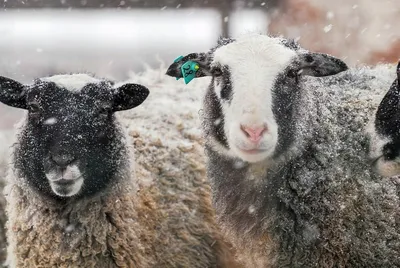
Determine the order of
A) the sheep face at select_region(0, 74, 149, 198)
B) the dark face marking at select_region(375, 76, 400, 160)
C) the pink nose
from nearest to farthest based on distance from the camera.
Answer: the pink nose → the dark face marking at select_region(375, 76, 400, 160) → the sheep face at select_region(0, 74, 149, 198)

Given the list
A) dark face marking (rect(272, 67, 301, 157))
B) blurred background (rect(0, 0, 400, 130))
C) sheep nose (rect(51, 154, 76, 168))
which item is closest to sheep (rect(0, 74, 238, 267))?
sheep nose (rect(51, 154, 76, 168))

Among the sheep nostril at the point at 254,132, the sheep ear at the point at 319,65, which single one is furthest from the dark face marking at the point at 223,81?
the sheep ear at the point at 319,65

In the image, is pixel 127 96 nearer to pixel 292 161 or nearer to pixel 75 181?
pixel 75 181

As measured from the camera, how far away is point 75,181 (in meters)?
3.65

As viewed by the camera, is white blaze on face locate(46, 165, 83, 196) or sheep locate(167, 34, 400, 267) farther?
white blaze on face locate(46, 165, 83, 196)

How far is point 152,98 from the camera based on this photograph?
5230mm

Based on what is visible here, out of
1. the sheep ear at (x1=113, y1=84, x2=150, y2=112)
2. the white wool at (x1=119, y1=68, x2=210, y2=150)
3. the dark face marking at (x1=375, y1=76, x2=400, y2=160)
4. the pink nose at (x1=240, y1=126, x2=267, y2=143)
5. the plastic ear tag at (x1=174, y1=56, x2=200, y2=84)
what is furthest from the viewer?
the white wool at (x1=119, y1=68, x2=210, y2=150)

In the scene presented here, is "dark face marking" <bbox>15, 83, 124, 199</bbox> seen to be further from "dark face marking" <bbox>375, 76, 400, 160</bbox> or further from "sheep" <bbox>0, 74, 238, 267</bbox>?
"dark face marking" <bbox>375, 76, 400, 160</bbox>

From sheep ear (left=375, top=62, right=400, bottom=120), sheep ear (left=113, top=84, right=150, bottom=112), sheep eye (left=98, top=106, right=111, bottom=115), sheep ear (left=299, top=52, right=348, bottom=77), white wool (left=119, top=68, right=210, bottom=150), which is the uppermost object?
sheep ear (left=299, top=52, right=348, bottom=77)

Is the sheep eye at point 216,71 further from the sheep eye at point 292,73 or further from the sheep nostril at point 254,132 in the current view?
the sheep nostril at point 254,132

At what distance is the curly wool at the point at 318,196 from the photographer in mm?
3393

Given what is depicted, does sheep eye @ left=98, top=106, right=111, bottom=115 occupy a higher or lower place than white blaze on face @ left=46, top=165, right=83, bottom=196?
higher

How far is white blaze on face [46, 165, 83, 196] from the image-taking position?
11.8ft

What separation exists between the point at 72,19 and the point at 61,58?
0.82 metres
